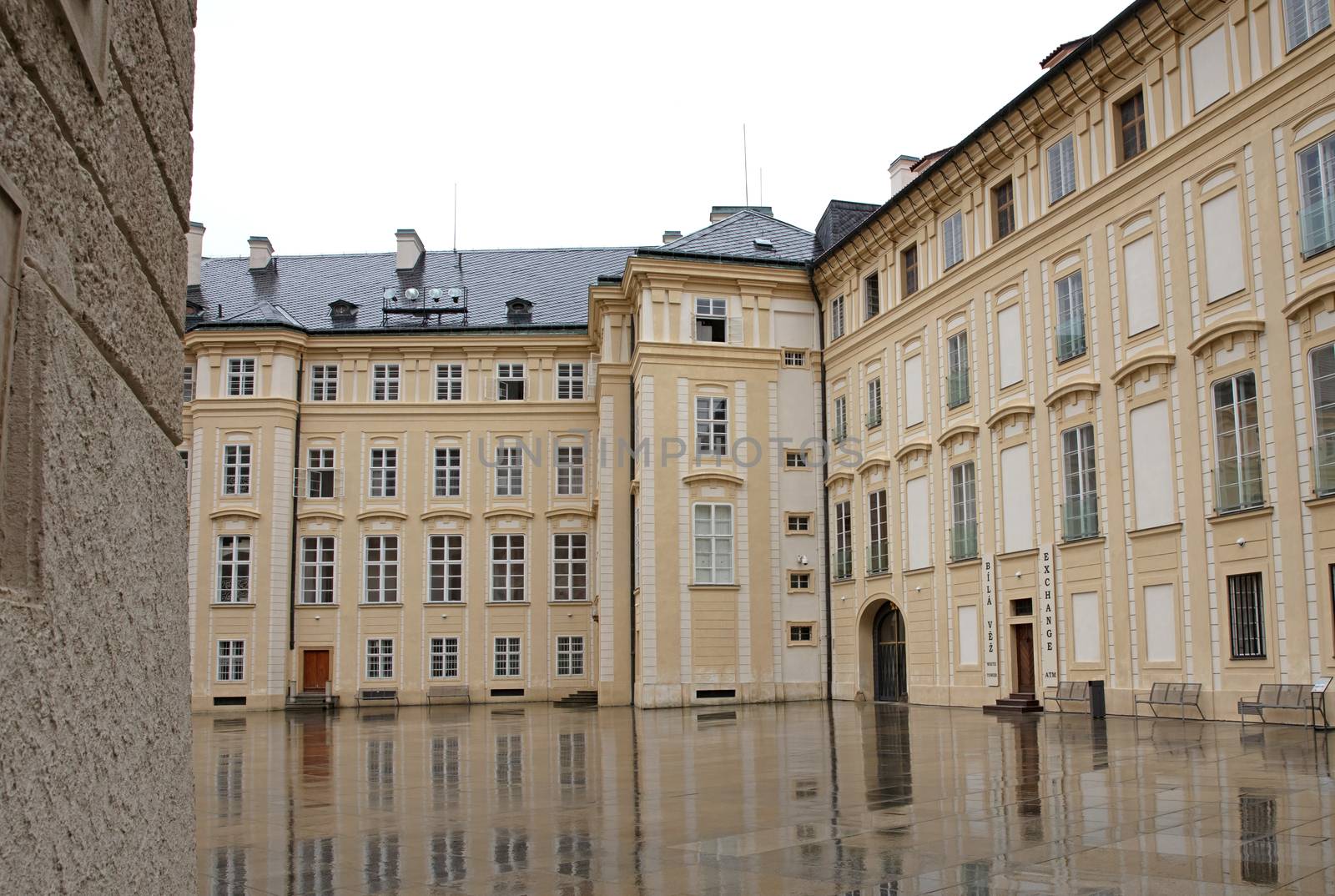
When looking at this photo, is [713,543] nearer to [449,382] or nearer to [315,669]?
[449,382]

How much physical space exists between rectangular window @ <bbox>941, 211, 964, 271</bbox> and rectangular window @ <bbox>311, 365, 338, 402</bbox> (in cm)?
2507

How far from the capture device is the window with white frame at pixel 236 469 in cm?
4612

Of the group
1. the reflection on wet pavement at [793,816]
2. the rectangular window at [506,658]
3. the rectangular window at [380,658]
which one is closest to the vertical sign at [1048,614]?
the reflection on wet pavement at [793,816]

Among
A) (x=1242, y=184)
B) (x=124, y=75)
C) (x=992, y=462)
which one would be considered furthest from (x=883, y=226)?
(x=124, y=75)

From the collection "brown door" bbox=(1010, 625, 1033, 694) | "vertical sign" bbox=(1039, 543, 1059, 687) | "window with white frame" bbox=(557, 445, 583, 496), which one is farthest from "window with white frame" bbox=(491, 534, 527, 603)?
"vertical sign" bbox=(1039, 543, 1059, 687)

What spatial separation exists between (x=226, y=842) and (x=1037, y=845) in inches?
270

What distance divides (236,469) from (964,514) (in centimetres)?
2782

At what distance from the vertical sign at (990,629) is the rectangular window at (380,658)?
Answer: 24.2 m

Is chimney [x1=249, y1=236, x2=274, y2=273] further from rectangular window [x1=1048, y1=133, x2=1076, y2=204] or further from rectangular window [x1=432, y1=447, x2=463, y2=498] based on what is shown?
rectangular window [x1=1048, y1=133, x2=1076, y2=204]

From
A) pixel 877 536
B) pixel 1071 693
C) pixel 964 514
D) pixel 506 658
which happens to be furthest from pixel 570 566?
pixel 1071 693

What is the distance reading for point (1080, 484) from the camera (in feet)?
91.4

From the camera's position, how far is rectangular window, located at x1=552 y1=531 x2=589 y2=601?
47.7 meters

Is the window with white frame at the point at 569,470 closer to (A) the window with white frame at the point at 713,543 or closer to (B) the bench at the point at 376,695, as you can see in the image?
(B) the bench at the point at 376,695

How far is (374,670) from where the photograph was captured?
152 ft
